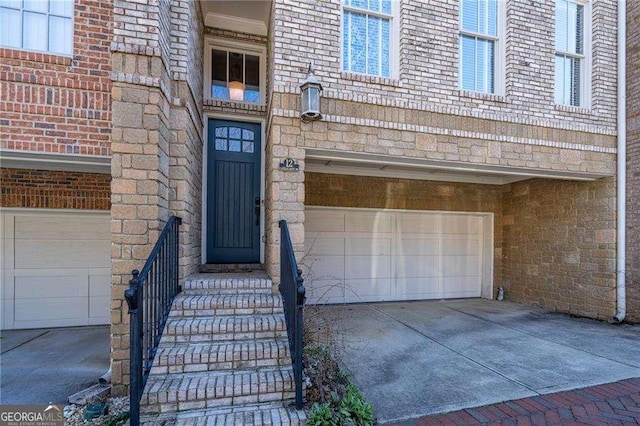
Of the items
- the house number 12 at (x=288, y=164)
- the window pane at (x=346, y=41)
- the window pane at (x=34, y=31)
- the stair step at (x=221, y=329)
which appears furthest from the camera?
the window pane at (x=346, y=41)

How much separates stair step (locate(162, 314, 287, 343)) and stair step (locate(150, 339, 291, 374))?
0.23 feet

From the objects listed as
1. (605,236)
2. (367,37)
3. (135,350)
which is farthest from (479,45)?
(135,350)

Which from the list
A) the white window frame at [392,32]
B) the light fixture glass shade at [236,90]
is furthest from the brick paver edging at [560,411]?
the light fixture glass shade at [236,90]

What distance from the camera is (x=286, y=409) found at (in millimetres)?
2650

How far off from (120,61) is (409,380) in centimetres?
411

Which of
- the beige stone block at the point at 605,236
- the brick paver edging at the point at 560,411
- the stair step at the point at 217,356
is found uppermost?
the beige stone block at the point at 605,236

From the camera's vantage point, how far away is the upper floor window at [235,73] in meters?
5.22

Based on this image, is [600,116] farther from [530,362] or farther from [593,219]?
[530,362]

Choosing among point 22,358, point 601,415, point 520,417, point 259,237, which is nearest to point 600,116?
point 601,415

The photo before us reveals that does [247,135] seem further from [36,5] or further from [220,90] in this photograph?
[36,5]

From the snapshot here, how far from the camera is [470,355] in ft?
12.7

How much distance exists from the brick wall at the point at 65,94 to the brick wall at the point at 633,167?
7350 millimetres

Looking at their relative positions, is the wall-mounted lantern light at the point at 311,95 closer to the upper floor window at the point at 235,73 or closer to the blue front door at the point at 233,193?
the blue front door at the point at 233,193

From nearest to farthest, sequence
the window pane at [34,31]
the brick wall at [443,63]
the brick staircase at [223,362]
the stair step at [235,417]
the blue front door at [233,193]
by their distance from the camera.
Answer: the stair step at [235,417]
the brick staircase at [223,362]
the window pane at [34,31]
the brick wall at [443,63]
the blue front door at [233,193]
